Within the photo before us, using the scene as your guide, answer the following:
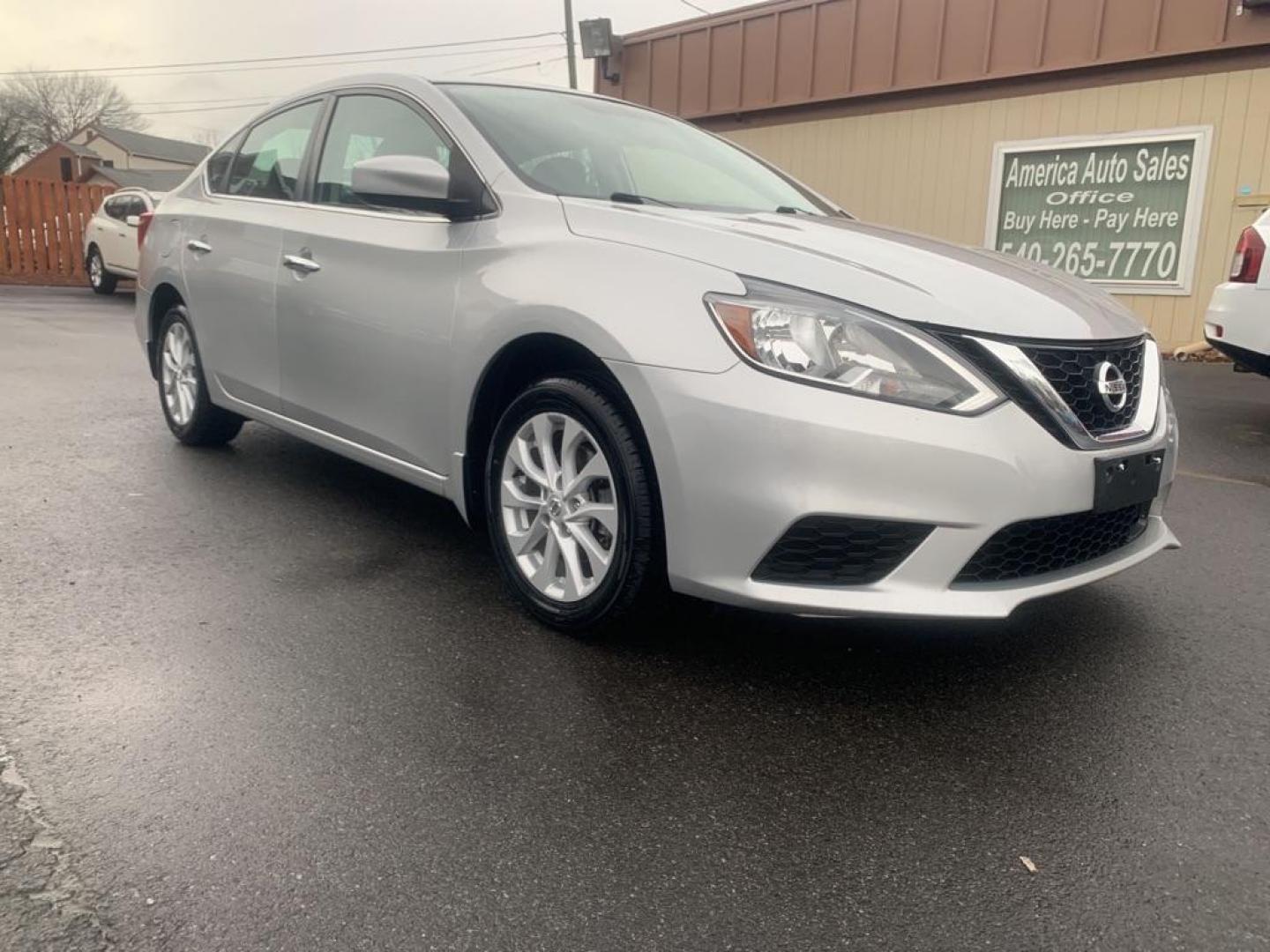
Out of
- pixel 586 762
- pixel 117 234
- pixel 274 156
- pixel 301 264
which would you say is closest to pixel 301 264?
pixel 301 264

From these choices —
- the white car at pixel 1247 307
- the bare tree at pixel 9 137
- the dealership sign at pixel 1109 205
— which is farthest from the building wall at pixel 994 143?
the bare tree at pixel 9 137

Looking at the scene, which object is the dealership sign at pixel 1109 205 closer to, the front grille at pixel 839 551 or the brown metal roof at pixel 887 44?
the brown metal roof at pixel 887 44

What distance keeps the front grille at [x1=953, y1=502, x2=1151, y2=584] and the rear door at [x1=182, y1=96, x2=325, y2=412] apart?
283 cm

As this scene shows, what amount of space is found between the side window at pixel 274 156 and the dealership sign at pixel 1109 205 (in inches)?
312

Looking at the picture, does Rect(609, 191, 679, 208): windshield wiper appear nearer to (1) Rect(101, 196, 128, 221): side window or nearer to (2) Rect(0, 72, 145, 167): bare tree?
(1) Rect(101, 196, 128, 221): side window

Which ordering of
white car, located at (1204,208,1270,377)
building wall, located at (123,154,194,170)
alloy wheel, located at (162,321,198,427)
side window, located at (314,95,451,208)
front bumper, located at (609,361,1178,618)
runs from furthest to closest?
building wall, located at (123,154,194,170) → white car, located at (1204,208,1270,377) → alloy wheel, located at (162,321,198,427) → side window, located at (314,95,451,208) → front bumper, located at (609,361,1178,618)

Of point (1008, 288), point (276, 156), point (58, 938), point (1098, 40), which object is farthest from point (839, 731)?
point (1098, 40)

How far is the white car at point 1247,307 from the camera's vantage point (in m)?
5.77

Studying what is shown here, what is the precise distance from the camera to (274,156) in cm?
452

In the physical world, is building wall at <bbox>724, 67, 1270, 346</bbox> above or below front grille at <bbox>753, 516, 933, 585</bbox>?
above

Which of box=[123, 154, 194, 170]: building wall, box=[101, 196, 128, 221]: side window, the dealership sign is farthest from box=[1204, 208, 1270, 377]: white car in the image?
box=[123, 154, 194, 170]: building wall

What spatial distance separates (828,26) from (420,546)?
36.6 ft

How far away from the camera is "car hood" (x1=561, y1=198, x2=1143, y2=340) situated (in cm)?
259

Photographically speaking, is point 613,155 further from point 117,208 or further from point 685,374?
point 117,208
